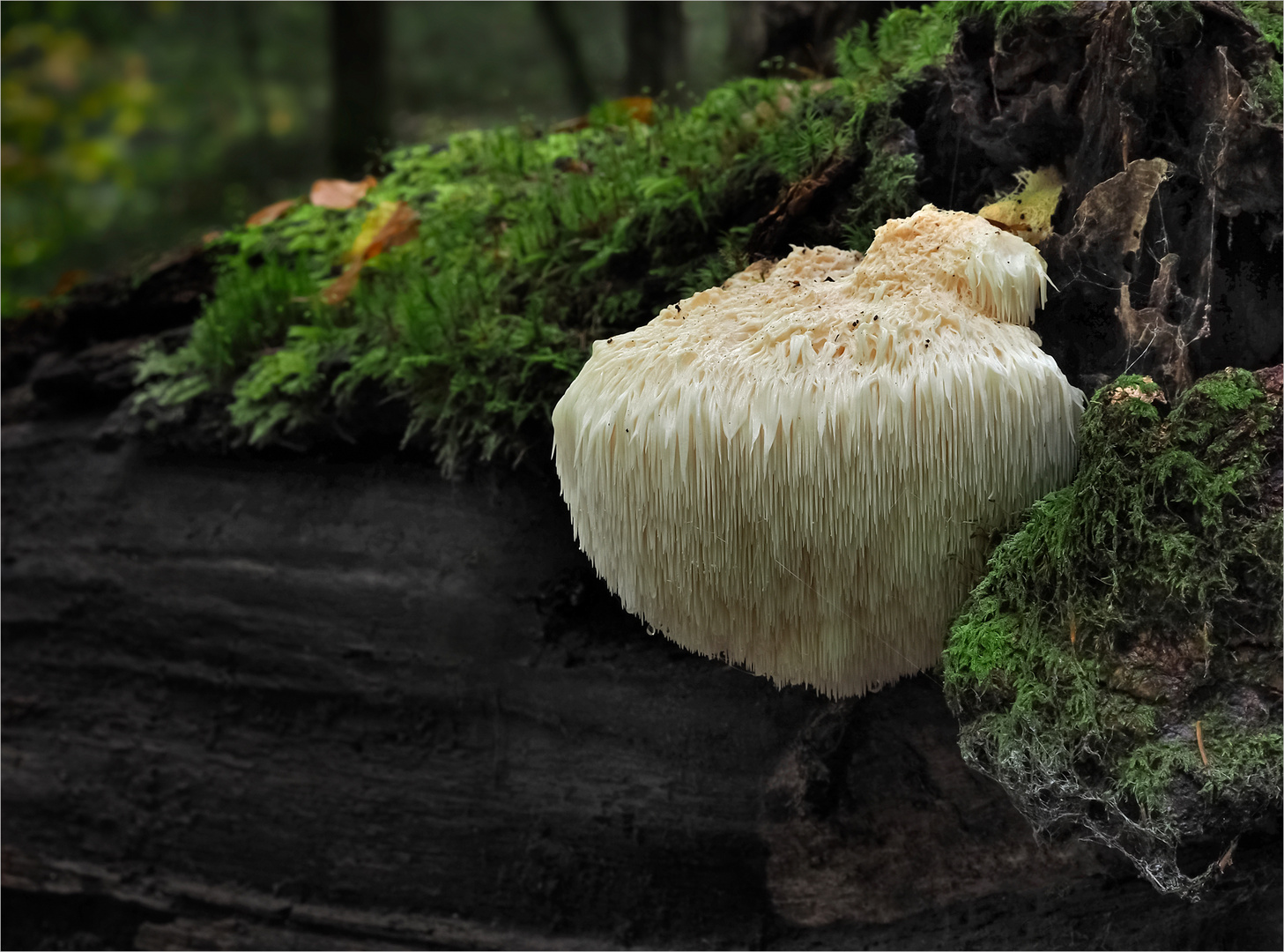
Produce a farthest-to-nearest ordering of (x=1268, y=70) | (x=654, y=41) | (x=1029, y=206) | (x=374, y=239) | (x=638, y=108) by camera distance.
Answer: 1. (x=654, y=41)
2. (x=638, y=108)
3. (x=374, y=239)
4. (x=1029, y=206)
5. (x=1268, y=70)

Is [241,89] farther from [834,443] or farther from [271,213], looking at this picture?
[834,443]

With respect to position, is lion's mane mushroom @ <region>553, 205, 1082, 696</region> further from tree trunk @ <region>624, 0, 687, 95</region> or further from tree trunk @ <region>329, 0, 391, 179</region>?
tree trunk @ <region>329, 0, 391, 179</region>

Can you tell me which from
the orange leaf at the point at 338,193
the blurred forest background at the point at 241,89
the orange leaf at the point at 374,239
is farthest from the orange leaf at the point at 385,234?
the blurred forest background at the point at 241,89

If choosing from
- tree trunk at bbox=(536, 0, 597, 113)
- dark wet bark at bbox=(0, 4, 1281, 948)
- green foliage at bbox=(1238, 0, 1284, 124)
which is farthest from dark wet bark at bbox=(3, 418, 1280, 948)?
tree trunk at bbox=(536, 0, 597, 113)

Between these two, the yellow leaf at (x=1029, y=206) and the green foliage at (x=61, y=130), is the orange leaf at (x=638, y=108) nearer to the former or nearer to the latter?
the yellow leaf at (x=1029, y=206)

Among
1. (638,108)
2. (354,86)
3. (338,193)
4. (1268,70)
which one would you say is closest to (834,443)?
(1268,70)

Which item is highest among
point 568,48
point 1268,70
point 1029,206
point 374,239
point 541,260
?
point 1268,70
